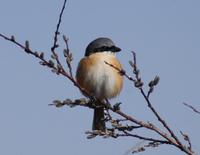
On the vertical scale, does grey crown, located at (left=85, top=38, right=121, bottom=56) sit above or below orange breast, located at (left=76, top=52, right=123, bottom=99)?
above

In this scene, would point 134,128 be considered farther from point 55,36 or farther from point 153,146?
point 55,36

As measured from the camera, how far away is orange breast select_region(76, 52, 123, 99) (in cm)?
535

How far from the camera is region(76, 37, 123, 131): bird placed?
5359mm

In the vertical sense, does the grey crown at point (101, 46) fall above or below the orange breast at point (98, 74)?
above

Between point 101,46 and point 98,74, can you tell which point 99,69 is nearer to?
point 98,74

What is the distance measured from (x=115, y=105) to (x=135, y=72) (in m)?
0.47

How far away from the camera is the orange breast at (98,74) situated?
5.35m

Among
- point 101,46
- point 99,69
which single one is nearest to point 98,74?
point 99,69

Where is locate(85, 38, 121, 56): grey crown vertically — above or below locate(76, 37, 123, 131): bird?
above

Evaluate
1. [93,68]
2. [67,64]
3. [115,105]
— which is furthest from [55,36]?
[93,68]

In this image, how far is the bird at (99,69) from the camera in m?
5.36

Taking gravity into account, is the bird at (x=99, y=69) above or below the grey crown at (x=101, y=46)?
below

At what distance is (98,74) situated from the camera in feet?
17.6

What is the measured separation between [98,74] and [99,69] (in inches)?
2.3
